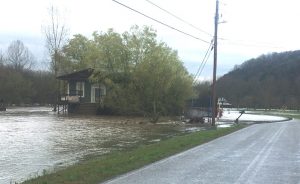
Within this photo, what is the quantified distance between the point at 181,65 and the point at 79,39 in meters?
25.9

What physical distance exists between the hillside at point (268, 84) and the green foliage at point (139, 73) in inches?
2924

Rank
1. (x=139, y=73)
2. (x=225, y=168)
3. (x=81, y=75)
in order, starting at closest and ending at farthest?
(x=225, y=168)
(x=139, y=73)
(x=81, y=75)

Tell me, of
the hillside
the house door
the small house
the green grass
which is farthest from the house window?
the hillside

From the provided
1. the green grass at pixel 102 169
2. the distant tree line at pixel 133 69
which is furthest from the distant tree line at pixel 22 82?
the green grass at pixel 102 169

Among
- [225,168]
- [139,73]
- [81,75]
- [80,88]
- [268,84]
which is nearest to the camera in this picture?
[225,168]

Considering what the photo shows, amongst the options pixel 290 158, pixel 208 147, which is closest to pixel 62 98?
pixel 208 147

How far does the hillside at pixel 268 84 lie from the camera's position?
139 m

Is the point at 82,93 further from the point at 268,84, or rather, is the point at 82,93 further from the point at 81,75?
the point at 268,84

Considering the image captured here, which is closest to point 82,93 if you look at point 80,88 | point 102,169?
point 80,88

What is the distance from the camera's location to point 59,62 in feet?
267

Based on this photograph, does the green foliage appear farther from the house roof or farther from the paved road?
the paved road

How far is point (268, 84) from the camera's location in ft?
462

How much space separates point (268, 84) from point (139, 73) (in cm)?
9710

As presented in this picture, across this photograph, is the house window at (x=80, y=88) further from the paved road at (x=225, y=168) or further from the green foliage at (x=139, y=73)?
the paved road at (x=225, y=168)
